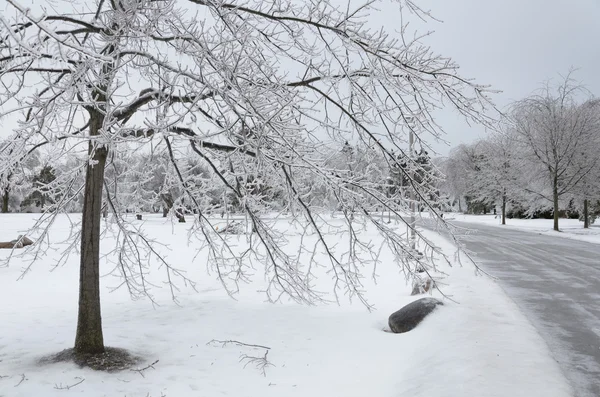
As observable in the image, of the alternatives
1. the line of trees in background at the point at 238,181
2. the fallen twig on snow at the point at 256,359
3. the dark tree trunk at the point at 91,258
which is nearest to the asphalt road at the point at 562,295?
the line of trees in background at the point at 238,181

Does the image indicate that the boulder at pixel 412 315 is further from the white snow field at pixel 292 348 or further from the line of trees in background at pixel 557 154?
the line of trees in background at pixel 557 154

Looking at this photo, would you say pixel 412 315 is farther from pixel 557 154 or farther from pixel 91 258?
pixel 557 154

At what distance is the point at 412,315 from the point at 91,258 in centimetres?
481

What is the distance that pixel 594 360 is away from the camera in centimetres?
566

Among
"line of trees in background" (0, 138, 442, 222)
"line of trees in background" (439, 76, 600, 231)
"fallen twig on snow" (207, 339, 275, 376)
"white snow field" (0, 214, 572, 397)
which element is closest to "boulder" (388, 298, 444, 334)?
"white snow field" (0, 214, 572, 397)

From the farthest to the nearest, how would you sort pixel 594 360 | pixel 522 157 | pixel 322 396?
pixel 522 157, pixel 594 360, pixel 322 396

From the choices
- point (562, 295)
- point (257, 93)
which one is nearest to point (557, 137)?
point (562, 295)

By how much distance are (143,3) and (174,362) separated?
14.7 ft

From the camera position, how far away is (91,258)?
6.24 m

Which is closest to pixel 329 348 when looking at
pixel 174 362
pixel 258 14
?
pixel 174 362

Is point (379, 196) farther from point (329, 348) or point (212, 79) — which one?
point (329, 348)

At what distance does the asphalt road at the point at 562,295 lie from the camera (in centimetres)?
562

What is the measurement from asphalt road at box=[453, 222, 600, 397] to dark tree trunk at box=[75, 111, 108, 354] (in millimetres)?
4743

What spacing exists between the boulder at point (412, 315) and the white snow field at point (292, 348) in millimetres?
136
